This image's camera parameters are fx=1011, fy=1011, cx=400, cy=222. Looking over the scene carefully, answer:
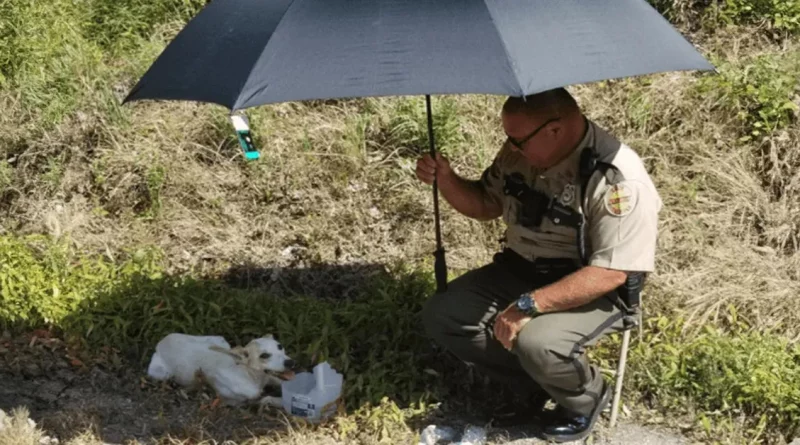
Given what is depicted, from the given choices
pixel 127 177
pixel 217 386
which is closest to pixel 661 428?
pixel 217 386

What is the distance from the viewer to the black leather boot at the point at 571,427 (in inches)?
154

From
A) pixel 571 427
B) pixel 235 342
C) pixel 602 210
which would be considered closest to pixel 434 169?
pixel 602 210

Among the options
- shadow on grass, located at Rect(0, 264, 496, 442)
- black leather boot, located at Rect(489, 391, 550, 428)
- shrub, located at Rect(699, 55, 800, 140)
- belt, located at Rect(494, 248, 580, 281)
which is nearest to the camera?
belt, located at Rect(494, 248, 580, 281)

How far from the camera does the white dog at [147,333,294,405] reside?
4266mm

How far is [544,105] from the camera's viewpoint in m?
3.52

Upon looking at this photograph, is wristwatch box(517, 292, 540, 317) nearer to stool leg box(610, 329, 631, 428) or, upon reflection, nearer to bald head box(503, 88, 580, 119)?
stool leg box(610, 329, 631, 428)

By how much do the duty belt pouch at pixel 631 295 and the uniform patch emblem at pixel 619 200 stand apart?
261mm

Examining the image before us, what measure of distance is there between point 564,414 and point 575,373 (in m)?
0.30

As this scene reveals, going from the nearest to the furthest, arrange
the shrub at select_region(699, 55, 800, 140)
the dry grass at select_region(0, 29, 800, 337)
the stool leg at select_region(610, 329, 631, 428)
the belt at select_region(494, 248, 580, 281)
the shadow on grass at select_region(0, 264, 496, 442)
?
the belt at select_region(494, 248, 580, 281) < the stool leg at select_region(610, 329, 631, 428) < the shadow on grass at select_region(0, 264, 496, 442) < the dry grass at select_region(0, 29, 800, 337) < the shrub at select_region(699, 55, 800, 140)

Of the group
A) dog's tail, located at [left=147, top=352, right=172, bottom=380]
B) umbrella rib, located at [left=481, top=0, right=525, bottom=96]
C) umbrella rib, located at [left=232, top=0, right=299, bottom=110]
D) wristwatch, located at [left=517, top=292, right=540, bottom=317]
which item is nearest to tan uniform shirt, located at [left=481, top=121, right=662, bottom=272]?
wristwatch, located at [left=517, top=292, right=540, bottom=317]

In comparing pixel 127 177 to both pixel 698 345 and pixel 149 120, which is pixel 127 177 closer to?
pixel 149 120

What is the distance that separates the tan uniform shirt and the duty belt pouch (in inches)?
4.3

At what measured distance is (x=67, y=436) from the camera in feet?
13.1

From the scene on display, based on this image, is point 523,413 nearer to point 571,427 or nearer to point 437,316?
point 571,427
